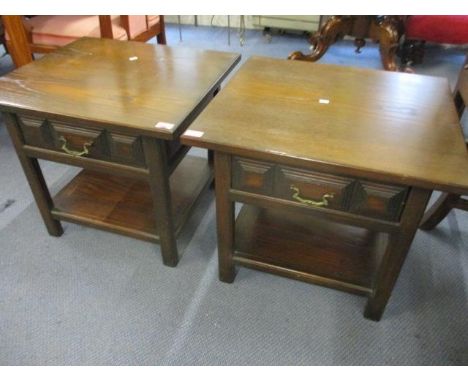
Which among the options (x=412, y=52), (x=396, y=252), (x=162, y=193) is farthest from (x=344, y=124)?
(x=412, y=52)

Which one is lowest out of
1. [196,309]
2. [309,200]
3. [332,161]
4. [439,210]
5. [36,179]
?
[196,309]

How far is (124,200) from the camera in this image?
1314mm

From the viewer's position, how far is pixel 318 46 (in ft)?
7.10

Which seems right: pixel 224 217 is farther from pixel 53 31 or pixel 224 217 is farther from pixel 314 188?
pixel 53 31

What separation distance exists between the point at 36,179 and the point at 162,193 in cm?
47

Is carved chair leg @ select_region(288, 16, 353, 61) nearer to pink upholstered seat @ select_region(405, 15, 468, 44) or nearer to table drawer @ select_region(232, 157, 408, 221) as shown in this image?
pink upholstered seat @ select_region(405, 15, 468, 44)

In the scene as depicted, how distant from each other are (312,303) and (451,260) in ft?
1.80

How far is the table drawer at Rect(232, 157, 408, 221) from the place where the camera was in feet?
2.55

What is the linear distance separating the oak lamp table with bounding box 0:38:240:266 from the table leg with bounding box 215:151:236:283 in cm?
14

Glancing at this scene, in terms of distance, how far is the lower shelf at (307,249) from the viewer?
103 centimetres

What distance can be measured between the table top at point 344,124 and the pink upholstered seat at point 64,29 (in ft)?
3.76

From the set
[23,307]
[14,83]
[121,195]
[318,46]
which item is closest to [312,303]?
[121,195]

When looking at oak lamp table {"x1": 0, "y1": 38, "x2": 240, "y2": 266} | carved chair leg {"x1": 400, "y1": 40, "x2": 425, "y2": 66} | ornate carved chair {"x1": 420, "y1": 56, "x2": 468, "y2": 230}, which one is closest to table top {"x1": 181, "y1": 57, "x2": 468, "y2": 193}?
oak lamp table {"x1": 0, "y1": 38, "x2": 240, "y2": 266}
